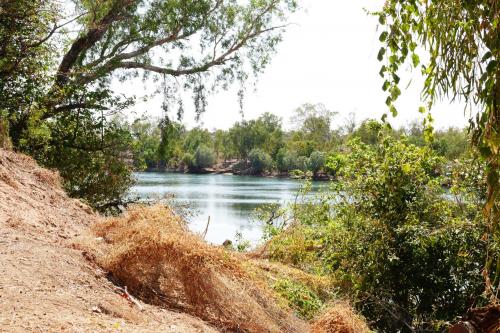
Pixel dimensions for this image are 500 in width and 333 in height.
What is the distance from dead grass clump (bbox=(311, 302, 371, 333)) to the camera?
305 inches

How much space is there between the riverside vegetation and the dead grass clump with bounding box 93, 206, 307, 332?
0.03 meters

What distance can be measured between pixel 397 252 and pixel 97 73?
1106 cm

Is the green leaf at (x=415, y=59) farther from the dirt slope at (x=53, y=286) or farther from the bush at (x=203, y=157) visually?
the bush at (x=203, y=157)

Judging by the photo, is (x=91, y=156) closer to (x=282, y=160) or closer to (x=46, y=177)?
(x=46, y=177)

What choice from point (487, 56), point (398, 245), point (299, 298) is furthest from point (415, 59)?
point (398, 245)

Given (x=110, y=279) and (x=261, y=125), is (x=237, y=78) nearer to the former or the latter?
(x=110, y=279)

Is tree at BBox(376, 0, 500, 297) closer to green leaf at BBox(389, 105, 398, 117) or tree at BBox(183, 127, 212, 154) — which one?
green leaf at BBox(389, 105, 398, 117)

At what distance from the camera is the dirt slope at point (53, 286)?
4.33m

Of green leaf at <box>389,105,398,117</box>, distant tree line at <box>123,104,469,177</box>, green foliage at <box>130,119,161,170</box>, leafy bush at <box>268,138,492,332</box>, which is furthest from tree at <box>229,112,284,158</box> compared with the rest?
green leaf at <box>389,105,398,117</box>

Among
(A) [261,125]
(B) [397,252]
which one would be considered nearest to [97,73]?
(B) [397,252]

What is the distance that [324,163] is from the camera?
48.5 feet

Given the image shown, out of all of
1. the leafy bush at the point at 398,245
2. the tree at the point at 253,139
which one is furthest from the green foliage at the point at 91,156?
the tree at the point at 253,139

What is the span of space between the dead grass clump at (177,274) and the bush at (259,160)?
8283 centimetres

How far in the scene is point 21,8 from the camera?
43.7 feet
